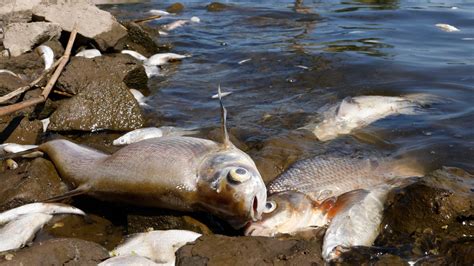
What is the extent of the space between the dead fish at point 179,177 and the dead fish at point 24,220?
15 cm

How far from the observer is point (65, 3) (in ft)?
32.2

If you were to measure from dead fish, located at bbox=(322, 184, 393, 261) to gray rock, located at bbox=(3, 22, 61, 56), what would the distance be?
240 inches

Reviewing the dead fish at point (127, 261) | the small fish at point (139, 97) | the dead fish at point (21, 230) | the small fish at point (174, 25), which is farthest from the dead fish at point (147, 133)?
the small fish at point (174, 25)

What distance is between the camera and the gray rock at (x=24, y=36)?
8758mm

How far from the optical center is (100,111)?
7074 millimetres

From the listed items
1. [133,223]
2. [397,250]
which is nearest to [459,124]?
[397,250]

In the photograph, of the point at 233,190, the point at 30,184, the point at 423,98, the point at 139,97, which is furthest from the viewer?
the point at 139,97

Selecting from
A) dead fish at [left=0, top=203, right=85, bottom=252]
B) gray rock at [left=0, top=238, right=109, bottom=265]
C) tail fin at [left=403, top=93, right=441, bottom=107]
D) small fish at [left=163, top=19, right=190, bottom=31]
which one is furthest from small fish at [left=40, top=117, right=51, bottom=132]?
small fish at [left=163, top=19, right=190, bottom=31]

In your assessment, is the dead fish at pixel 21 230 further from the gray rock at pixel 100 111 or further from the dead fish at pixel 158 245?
the gray rock at pixel 100 111

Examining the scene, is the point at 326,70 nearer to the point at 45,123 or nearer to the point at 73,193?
the point at 45,123

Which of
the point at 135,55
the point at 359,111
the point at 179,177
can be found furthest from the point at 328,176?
the point at 135,55

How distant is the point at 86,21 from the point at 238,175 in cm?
651

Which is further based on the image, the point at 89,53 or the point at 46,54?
the point at 89,53

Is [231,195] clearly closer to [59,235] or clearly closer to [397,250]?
[397,250]
